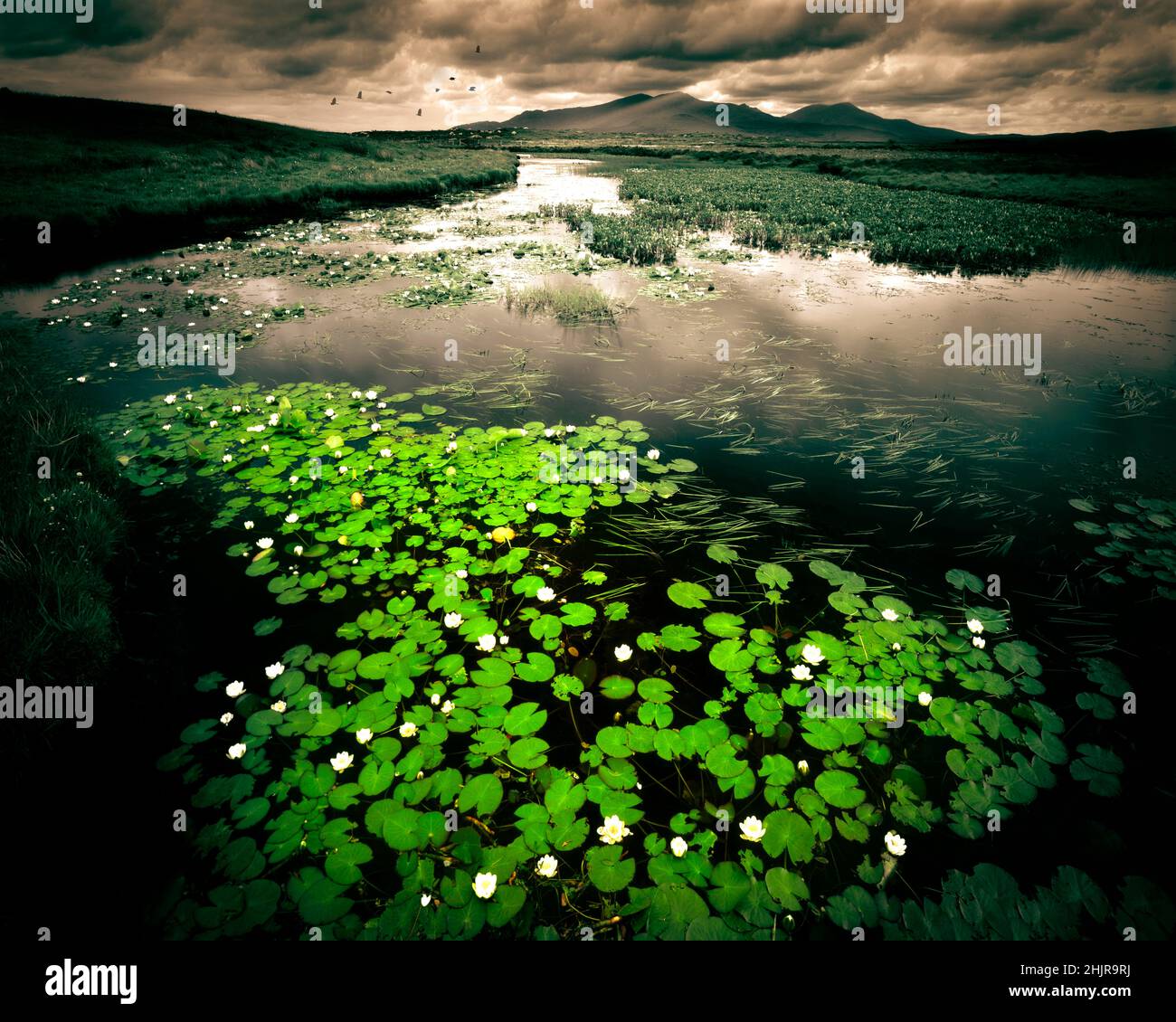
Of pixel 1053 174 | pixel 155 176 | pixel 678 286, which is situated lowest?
pixel 678 286

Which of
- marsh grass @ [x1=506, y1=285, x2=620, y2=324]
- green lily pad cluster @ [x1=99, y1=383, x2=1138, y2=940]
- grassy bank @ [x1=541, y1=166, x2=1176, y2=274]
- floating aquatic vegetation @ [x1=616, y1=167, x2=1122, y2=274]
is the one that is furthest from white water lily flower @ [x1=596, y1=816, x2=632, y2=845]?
floating aquatic vegetation @ [x1=616, y1=167, x2=1122, y2=274]

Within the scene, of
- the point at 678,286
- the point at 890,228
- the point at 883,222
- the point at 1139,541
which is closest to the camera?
the point at 1139,541

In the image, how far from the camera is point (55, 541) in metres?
4.06

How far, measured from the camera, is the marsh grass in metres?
10.8

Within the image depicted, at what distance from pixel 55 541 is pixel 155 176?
111 feet

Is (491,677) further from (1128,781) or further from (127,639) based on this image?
(1128,781)

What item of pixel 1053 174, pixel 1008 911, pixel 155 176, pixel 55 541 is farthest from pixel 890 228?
pixel 1053 174

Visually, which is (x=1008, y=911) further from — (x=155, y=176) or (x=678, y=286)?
(x=155, y=176)

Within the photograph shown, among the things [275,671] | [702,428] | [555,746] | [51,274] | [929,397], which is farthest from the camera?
[51,274]

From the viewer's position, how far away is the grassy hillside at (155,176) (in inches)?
662

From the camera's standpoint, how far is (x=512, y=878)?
238 centimetres
